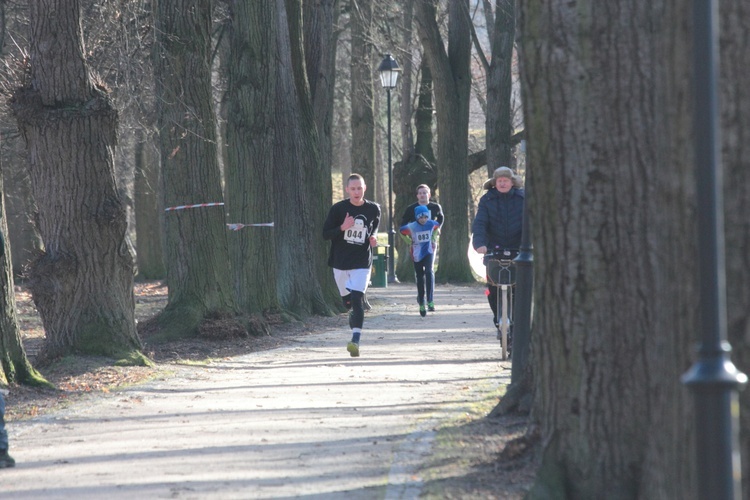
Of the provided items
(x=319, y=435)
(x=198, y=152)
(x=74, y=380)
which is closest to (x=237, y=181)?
(x=198, y=152)

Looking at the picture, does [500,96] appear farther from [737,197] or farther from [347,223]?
[737,197]

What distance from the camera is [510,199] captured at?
12703 mm

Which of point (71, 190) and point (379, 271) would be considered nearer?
point (71, 190)

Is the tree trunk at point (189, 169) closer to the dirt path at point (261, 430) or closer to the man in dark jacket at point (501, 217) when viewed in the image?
the dirt path at point (261, 430)

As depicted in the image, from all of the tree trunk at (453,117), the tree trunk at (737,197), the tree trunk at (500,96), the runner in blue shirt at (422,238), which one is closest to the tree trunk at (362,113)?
the tree trunk at (453,117)

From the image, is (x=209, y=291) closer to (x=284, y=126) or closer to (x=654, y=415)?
(x=284, y=126)

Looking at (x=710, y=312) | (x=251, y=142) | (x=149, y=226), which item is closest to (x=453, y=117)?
(x=149, y=226)

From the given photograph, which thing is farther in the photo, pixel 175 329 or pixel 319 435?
pixel 175 329

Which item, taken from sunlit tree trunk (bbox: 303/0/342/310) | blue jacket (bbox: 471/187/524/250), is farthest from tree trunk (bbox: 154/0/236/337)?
sunlit tree trunk (bbox: 303/0/342/310)

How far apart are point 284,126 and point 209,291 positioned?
5.07 metres

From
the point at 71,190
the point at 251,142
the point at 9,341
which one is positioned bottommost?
the point at 9,341

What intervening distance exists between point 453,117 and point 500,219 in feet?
52.6

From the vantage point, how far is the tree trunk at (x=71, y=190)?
1080cm

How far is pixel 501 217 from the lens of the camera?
1273cm
